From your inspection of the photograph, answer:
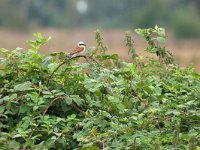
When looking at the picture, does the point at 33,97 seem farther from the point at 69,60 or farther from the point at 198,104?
the point at 198,104

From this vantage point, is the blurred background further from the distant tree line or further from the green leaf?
the green leaf

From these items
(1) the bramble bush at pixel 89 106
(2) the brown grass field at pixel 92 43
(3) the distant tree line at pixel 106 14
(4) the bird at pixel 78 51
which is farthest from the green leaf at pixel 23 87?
(3) the distant tree line at pixel 106 14

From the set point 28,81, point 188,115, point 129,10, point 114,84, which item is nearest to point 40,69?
point 28,81

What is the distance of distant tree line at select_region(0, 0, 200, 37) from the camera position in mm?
46281

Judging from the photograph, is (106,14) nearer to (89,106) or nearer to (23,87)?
(89,106)

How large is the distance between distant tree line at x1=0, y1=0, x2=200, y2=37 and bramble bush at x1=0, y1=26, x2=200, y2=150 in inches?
1465

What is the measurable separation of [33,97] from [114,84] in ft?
1.87

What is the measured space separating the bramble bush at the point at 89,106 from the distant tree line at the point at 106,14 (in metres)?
37.2

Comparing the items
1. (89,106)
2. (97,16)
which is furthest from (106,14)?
(89,106)

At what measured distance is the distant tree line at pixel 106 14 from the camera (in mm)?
46281

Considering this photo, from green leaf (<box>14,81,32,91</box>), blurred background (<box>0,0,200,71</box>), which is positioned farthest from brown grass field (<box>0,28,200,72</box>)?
green leaf (<box>14,81,32,91</box>)

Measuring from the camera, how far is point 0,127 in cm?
414

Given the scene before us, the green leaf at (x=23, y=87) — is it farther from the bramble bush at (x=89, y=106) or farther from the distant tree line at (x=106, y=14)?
the distant tree line at (x=106, y=14)

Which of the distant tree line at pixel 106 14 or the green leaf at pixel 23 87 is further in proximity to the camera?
the distant tree line at pixel 106 14
